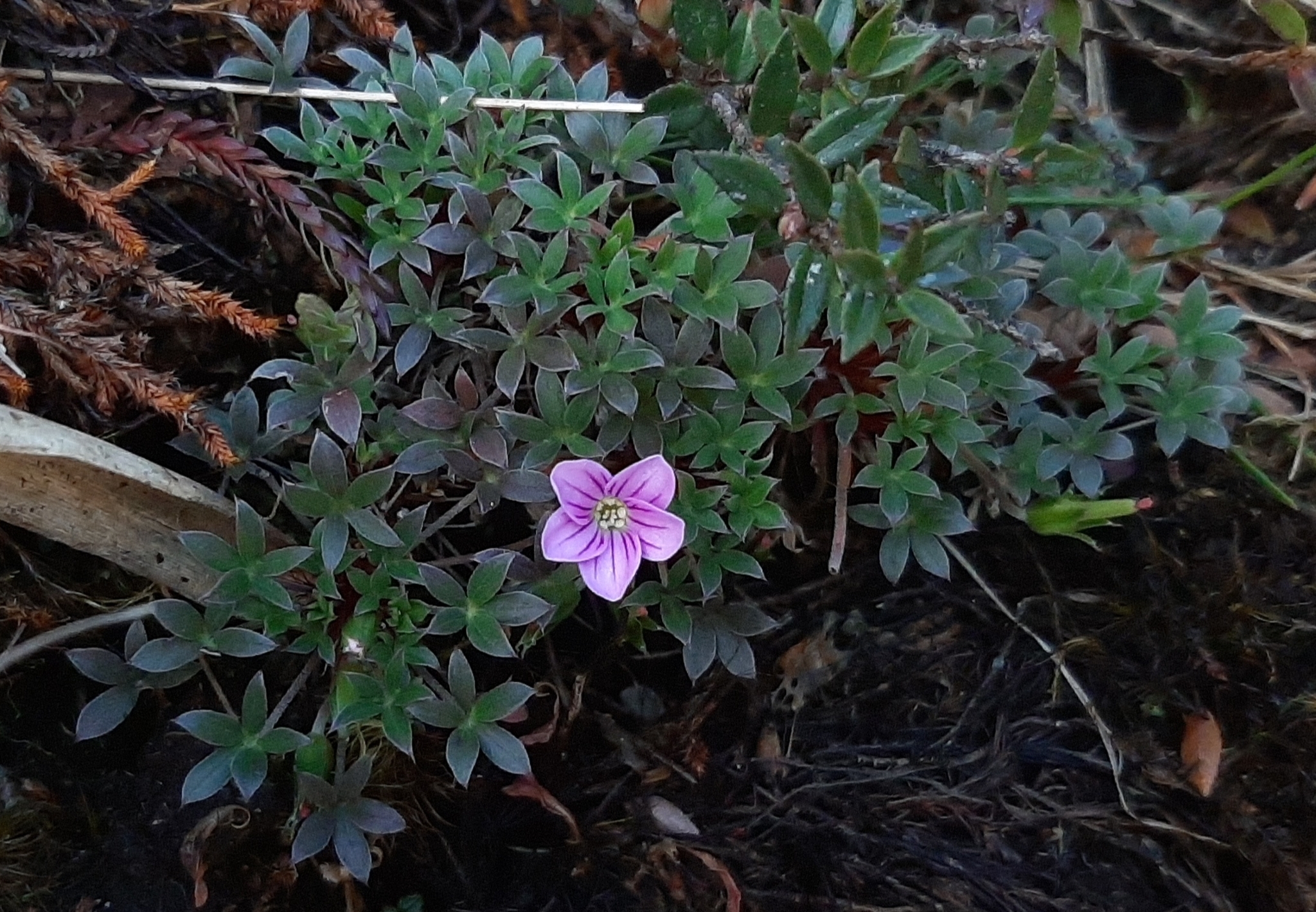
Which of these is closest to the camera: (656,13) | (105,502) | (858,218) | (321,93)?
(858,218)

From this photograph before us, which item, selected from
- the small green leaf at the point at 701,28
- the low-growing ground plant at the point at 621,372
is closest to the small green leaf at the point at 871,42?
the low-growing ground plant at the point at 621,372

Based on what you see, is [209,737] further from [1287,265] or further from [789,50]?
[1287,265]

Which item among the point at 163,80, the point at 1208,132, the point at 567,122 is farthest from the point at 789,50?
the point at 1208,132

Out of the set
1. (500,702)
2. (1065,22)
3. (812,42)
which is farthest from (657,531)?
(1065,22)

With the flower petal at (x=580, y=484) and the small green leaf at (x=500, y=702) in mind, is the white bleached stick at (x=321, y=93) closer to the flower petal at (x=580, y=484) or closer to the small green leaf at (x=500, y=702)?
the flower petal at (x=580, y=484)

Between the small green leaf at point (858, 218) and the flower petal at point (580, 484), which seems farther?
the flower petal at point (580, 484)

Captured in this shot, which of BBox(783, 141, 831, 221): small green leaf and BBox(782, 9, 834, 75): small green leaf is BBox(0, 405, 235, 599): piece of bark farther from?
BBox(782, 9, 834, 75): small green leaf

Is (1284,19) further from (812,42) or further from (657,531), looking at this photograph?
(657,531)
